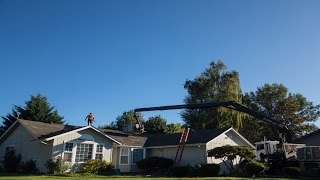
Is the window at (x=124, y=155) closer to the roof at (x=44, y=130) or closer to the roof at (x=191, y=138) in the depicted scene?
the roof at (x=44, y=130)

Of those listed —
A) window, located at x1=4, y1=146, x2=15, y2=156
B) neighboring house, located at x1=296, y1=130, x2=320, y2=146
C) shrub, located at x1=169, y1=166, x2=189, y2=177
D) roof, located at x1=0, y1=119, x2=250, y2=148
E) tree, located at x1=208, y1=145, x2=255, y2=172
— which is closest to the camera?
shrub, located at x1=169, y1=166, x2=189, y2=177

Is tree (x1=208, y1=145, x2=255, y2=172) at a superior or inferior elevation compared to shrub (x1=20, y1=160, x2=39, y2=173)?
superior

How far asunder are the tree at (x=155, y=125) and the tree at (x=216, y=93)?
9922 millimetres

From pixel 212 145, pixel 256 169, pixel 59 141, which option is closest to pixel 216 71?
pixel 212 145

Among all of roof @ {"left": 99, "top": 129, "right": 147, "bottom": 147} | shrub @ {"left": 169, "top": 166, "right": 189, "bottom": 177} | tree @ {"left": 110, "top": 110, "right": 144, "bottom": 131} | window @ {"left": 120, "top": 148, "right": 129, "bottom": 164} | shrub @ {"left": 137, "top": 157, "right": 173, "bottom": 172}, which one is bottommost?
shrub @ {"left": 169, "top": 166, "right": 189, "bottom": 177}

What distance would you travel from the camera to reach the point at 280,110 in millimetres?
56750

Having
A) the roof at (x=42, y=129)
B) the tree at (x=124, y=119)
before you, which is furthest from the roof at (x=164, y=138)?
the tree at (x=124, y=119)

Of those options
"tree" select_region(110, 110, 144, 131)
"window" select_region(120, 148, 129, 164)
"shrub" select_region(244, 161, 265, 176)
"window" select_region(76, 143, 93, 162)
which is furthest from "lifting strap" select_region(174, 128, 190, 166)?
"tree" select_region(110, 110, 144, 131)

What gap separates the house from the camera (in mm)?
26578

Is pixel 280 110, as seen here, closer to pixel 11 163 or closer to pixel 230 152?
pixel 230 152

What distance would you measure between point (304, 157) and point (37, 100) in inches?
1376

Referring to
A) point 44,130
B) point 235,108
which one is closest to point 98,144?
point 44,130

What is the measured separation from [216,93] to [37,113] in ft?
83.0

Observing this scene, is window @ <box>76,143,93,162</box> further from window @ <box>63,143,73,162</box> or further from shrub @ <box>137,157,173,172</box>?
shrub @ <box>137,157,173,172</box>
